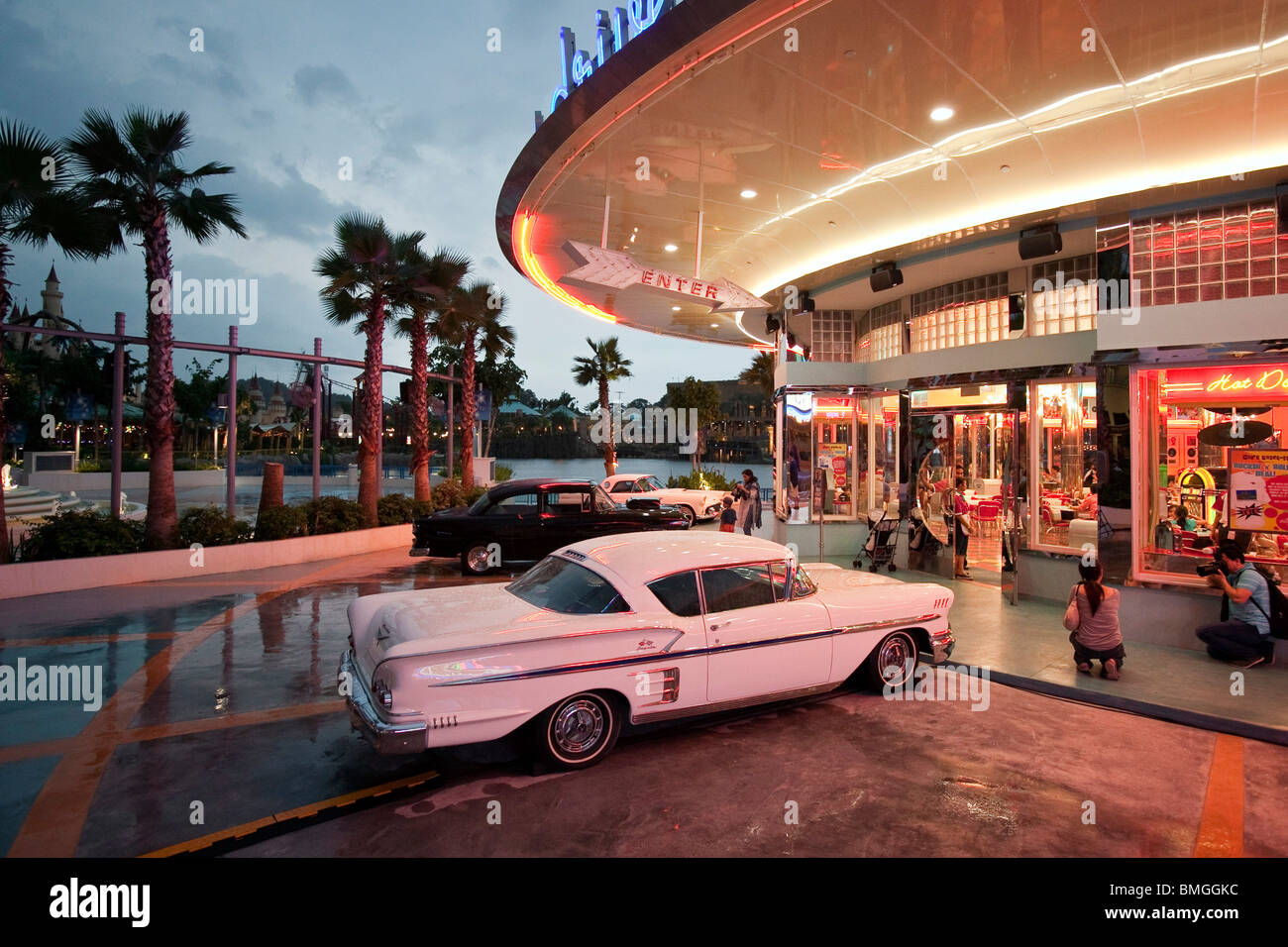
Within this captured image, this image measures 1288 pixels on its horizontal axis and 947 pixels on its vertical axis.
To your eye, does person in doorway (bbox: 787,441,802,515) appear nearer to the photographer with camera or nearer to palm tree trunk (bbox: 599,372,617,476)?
the photographer with camera

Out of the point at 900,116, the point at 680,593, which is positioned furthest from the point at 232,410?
the point at 900,116

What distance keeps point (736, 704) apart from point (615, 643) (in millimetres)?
1174

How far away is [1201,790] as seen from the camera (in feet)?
14.9

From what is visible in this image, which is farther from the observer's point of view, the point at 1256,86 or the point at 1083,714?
the point at 1256,86

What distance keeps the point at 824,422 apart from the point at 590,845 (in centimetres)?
1185

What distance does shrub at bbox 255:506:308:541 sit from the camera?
13445mm

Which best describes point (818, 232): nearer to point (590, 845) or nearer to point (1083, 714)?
point (1083, 714)

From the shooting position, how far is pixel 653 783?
4570 millimetres

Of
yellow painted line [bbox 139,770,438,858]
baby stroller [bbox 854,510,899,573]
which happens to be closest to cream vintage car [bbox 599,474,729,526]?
baby stroller [bbox 854,510,899,573]

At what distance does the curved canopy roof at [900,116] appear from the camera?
6.23 metres

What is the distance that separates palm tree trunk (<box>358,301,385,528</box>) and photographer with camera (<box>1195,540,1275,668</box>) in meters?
14.9
